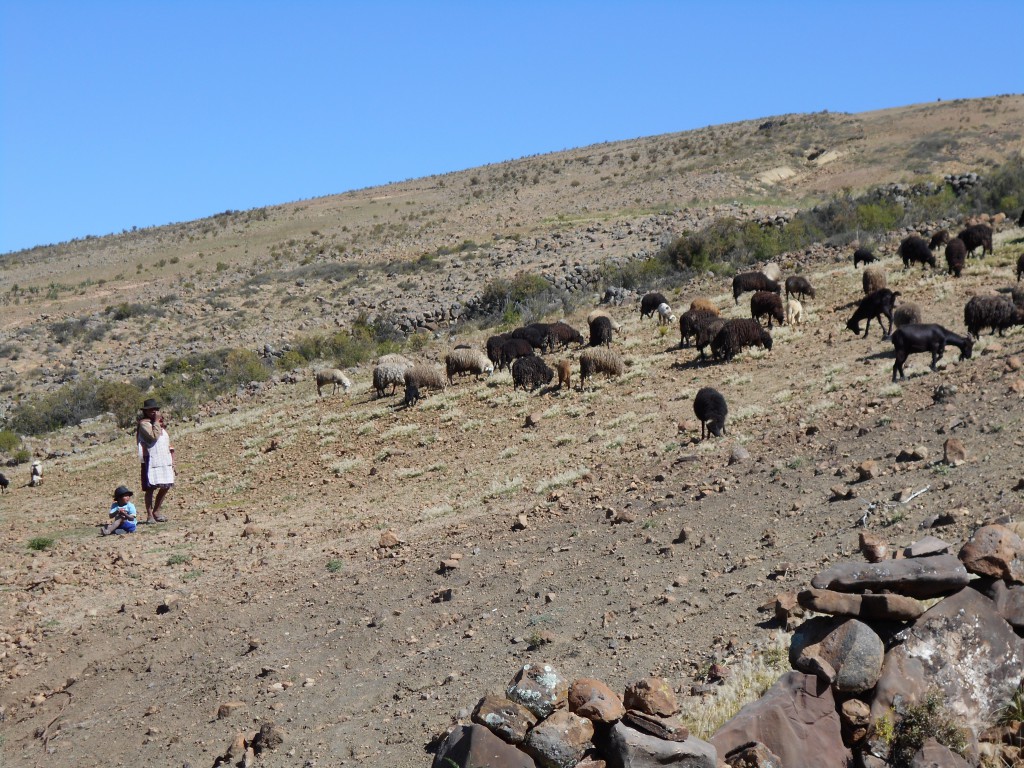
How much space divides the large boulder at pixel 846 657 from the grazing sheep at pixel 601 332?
60.6 feet

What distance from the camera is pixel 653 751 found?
17.5 feet

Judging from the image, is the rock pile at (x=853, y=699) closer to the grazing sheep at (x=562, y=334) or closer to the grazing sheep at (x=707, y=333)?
the grazing sheep at (x=707, y=333)

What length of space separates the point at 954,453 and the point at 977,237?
1772 cm

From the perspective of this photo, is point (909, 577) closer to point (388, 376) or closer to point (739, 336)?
point (739, 336)

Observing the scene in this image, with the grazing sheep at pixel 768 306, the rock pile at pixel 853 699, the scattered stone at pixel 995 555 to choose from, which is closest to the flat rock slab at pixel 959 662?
the rock pile at pixel 853 699

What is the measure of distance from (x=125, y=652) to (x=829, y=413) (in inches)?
387

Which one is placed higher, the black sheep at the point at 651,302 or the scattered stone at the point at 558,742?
the black sheep at the point at 651,302

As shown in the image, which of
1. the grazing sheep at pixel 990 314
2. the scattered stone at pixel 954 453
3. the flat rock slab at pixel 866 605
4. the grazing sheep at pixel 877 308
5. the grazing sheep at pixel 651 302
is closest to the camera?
the flat rock slab at pixel 866 605

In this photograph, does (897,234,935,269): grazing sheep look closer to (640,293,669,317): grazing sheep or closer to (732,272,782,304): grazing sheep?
(732,272,782,304): grazing sheep

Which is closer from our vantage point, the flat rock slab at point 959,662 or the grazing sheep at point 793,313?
the flat rock slab at point 959,662

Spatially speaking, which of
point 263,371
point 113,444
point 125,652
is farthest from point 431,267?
point 125,652

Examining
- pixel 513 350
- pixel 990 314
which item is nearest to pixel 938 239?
pixel 990 314

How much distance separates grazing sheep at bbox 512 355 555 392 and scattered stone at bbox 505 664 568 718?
604 inches

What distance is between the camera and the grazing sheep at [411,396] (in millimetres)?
22203
